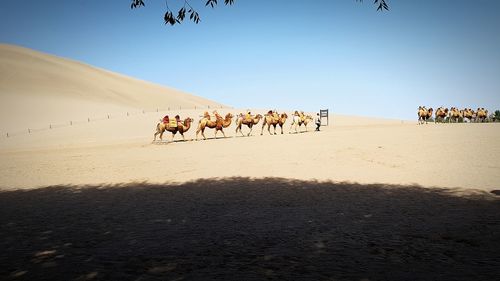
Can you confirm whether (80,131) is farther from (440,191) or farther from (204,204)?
(440,191)

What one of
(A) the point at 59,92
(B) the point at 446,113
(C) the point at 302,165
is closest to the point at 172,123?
(C) the point at 302,165

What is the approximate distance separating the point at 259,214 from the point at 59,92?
74817mm

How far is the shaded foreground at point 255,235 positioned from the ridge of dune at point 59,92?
4766 centimetres

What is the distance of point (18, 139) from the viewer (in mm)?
35406

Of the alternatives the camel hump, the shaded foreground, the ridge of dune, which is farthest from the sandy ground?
the ridge of dune

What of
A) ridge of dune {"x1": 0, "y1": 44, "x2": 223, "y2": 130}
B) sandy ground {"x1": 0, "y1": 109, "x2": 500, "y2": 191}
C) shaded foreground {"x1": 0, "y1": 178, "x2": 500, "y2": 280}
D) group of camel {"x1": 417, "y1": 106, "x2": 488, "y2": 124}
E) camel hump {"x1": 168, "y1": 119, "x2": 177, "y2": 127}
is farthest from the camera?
Answer: ridge of dune {"x1": 0, "y1": 44, "x2": 223, "y2": 130}

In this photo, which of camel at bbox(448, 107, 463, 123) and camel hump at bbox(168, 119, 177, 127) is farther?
camel at bbox(448, 107, 463, 123)

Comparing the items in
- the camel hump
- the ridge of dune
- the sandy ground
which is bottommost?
the sandy ground

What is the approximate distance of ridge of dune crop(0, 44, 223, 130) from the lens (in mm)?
53344

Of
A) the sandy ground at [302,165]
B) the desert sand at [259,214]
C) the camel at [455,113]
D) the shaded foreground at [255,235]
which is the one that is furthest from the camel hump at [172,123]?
the camel at [455,113]

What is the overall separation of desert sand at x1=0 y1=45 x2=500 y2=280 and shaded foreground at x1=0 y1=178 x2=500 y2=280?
0.03 m

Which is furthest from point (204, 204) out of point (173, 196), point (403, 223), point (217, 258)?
point (403, 223)

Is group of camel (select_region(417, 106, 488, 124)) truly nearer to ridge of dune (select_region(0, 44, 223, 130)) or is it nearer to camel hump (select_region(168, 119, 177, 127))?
camel hump (select_region(168, 119, 177, 127))

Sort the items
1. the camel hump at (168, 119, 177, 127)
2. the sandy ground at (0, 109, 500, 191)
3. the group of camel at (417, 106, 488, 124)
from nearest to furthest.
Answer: the sandy ground at (0, 109, 500, 191)
the camel hump at (168, 119, 177, 127)
the group of camel at (417, 106, 488, 124)
